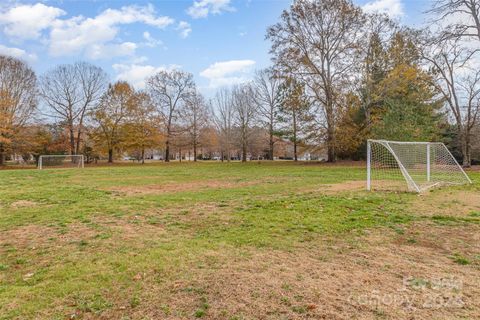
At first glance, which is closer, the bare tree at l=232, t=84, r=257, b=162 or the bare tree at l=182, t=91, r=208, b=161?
the bare tree at l=232, t=84, r=257, b=162

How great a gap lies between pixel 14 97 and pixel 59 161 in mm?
8041

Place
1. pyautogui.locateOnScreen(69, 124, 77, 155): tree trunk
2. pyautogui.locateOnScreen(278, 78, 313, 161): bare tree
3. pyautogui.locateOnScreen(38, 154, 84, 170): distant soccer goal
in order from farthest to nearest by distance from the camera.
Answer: pyautogui.locateOnScreen(69, 124, 77, 155): tree trunk, pyautogui.locateOnScreen(38, 154, 84, 170): distant soccer goal, pyautogui.locateOnScreen(278, 78, 313, 161): bare tree

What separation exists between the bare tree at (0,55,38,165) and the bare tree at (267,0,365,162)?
78.4 ft

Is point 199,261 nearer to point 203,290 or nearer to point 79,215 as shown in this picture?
point 203,290

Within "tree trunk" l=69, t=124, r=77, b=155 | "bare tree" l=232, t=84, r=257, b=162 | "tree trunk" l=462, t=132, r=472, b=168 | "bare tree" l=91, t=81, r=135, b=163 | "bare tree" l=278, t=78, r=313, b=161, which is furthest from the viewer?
"bare tree" l=232, t=84, r=257, b=162

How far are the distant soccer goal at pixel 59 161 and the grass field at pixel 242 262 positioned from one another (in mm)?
23826

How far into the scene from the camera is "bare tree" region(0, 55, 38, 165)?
28344 millimetres

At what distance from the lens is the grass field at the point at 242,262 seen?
2.61 meters

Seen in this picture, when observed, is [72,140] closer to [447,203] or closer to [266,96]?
[266,96]

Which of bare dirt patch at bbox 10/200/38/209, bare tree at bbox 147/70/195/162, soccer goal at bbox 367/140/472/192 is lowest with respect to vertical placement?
bare dirt patch at bbox 10/200/38/209

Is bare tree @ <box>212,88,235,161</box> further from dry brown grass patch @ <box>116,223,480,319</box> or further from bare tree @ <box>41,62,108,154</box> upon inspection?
dry brown grass patch @ <box>116,223,480,319</box>

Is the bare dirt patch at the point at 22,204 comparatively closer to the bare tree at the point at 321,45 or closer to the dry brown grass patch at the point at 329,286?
the dry brown grass patch at the point at 329,286

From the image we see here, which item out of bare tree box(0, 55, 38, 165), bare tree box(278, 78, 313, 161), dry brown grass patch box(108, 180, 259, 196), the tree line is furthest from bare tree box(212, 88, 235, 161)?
dry brown grass patch box(108, 180, 259, 196)

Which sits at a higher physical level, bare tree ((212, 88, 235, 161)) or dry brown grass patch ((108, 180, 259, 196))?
bare tree ((212, 88, 235, 161))
